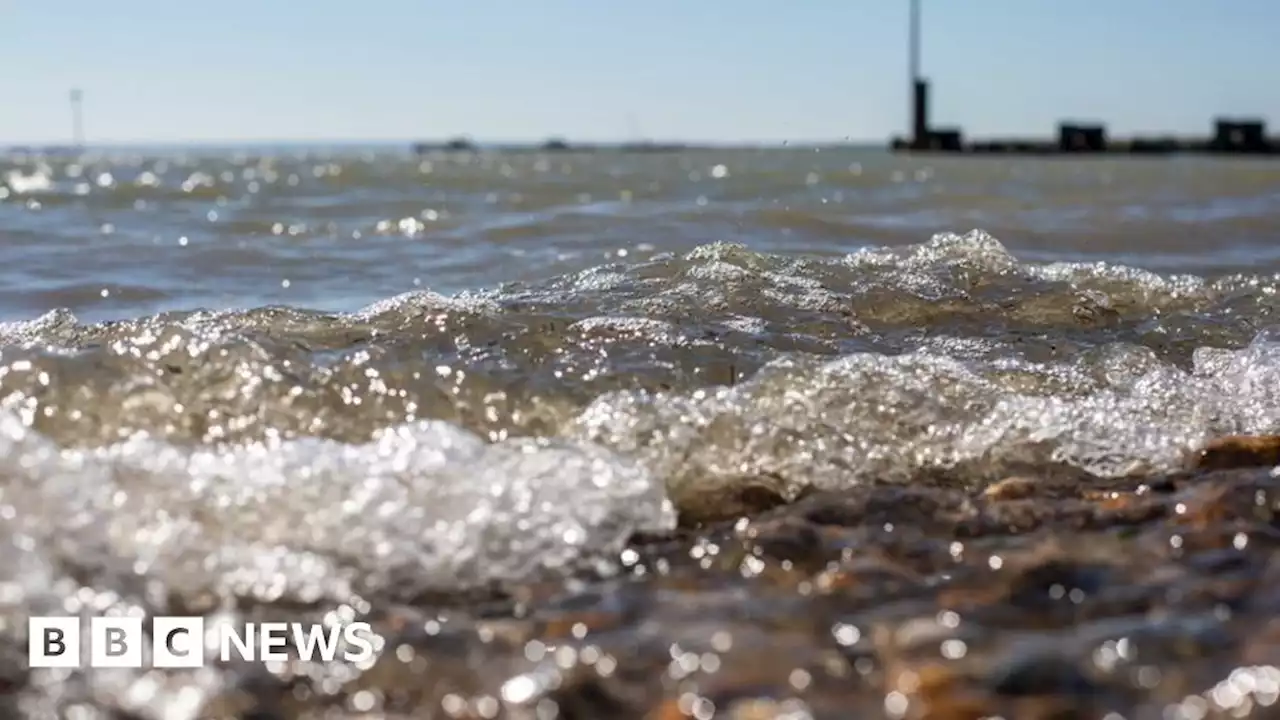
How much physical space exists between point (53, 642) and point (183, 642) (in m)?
0.17

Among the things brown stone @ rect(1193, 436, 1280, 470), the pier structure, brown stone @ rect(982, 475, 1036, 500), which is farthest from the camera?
the pier structure

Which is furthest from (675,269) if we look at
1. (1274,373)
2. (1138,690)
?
(1138,690)

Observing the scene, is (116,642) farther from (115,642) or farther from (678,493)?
(678,493)

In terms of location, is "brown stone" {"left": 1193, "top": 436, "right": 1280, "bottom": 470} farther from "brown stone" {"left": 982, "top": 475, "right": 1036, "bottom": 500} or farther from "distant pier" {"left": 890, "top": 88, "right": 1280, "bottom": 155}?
"distant pier" {"left": 890, "top": 88, "right": 1280, "bottom": 155}

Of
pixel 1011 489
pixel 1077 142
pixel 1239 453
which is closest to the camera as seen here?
pixel 1011 489

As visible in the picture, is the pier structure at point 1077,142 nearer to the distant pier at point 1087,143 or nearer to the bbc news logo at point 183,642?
the distant pier at point 1087,143

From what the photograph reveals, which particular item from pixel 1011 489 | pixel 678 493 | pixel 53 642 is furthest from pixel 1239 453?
pixel 53 642

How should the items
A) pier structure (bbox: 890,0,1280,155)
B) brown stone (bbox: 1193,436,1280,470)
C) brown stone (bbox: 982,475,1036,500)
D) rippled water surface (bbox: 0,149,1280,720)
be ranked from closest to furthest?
rippled water surface (bbox: 0,149,1280,720) → brown stone (bbox: 982,475,1036,500) → brown stone (bbox: 1193,436,1280,470) → pier structure (bbox: 890,0,1280,155)

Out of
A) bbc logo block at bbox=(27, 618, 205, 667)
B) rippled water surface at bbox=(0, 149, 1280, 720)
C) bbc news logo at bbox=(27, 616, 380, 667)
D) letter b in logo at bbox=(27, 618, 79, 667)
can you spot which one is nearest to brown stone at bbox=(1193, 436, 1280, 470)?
rippled water surface at bbox=(0, 149, 1280, 720)

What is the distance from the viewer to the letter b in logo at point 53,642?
166 centimetres

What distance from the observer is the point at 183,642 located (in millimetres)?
1721

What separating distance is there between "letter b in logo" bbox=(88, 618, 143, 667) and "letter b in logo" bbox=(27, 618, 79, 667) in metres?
0.02

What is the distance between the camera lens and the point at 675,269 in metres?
5.09

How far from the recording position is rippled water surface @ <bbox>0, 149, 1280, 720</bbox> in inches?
61.9
